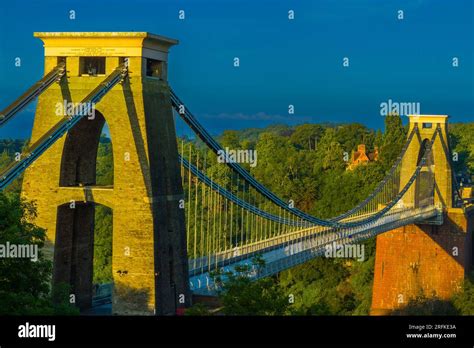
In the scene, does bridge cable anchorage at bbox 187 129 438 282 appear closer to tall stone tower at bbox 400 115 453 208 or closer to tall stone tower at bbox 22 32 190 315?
tall stone tower at bbox 400 115 453 208

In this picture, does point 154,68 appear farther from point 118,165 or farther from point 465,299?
point 465,299

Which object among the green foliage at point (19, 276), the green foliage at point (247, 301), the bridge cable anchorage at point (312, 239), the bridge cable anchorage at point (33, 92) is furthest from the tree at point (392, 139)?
the green foliage at point (19, 276)

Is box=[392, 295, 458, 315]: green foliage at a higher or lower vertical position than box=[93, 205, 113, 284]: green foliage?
lower

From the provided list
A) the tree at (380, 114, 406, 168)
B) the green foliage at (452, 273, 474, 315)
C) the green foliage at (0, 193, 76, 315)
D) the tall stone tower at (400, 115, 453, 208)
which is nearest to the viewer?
the green foliage at (0, 193, 76, 315)

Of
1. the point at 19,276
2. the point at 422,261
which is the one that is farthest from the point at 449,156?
the point at 19,276

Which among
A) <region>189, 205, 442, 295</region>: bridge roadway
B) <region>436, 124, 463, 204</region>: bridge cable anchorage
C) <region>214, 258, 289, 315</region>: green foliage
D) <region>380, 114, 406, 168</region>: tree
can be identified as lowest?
<region>214, 258, 289, 315</region>: green foliage

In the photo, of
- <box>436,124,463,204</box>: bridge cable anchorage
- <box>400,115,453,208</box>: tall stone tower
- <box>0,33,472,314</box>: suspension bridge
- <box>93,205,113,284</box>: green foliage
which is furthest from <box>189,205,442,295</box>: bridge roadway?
<box>93,205,113,284</box>: green foliage
